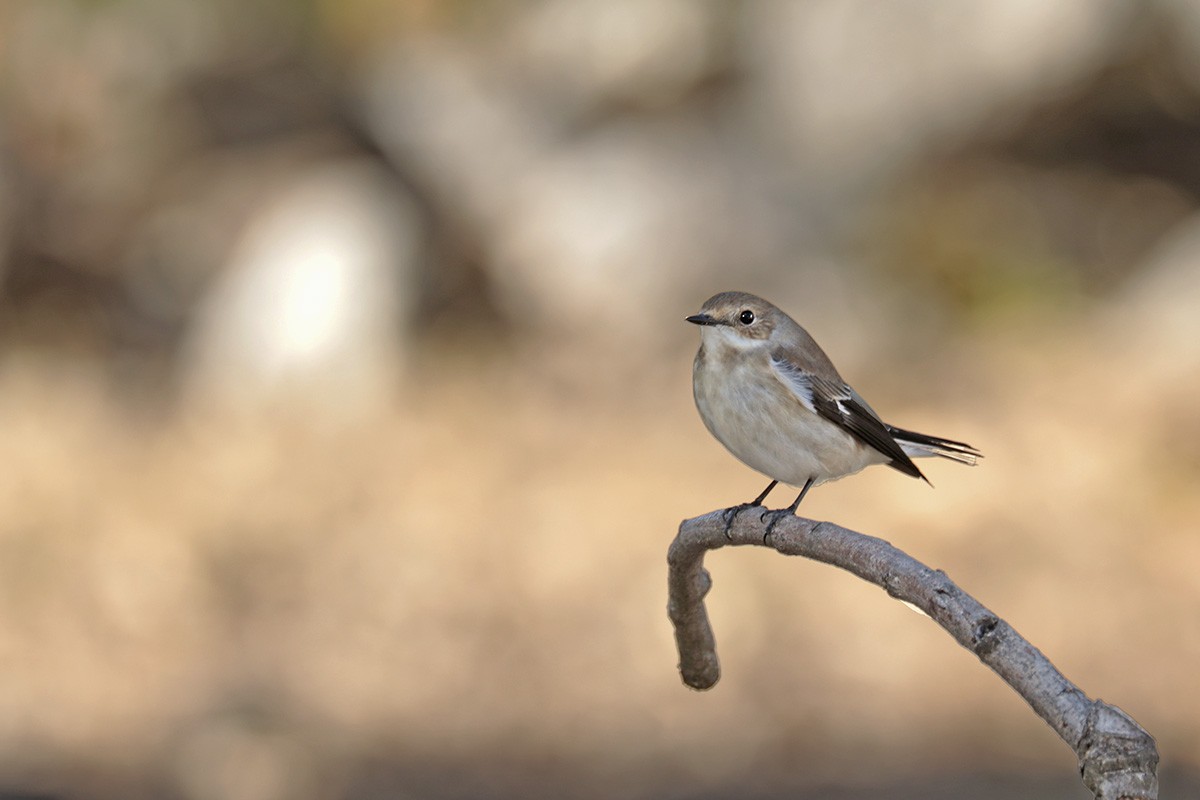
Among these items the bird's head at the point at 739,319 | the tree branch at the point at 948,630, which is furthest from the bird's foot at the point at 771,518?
the bird's head at the point at 739,319

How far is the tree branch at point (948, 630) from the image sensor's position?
165 centimetres

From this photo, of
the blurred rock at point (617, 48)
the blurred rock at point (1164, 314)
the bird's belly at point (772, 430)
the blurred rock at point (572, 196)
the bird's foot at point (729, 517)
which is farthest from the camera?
the blurred rock at point (617, 48)

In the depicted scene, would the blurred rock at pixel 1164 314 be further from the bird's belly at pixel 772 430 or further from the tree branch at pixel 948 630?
the tree branch at pixel 948 630

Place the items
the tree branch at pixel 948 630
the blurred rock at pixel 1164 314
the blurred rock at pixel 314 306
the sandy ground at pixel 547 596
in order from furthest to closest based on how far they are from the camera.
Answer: the blurred rock at pixel 314 306 → the blurred rock at pixel 1164 314 → the sandy ground at pixel 547 596 → the tree branch at pixel 948 630

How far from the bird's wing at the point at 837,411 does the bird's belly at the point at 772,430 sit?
0.03m

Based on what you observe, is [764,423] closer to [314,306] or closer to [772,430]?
[772,430]

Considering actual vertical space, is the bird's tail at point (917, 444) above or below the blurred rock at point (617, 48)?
below

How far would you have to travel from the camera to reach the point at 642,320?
1129cm

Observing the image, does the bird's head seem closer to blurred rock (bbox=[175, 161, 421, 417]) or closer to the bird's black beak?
the bird's black beak

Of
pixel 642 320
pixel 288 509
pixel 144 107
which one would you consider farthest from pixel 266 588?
pixel 144 107

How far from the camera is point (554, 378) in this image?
11.4 m

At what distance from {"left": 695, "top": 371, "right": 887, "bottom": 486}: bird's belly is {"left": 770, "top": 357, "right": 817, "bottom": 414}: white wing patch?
24 mm

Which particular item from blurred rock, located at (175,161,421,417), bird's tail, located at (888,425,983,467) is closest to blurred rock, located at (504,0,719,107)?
blurred rock, located at (175,161,421,417)

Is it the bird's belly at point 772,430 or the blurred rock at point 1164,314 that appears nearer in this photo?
the bird's belly at point 772,430
